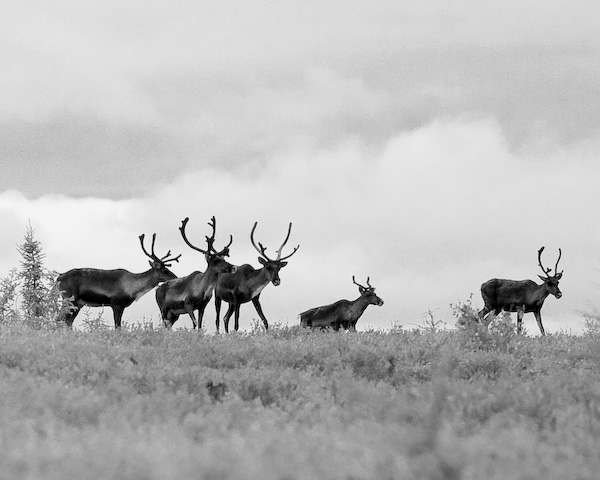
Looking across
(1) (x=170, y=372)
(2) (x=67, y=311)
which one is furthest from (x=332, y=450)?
(2) (x=67, y=311)

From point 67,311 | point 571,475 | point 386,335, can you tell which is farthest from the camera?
point 67,311

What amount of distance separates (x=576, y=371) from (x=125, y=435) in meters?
7.79

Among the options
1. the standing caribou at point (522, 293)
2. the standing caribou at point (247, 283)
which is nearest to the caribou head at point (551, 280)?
the standing caribou at point (522, 293)

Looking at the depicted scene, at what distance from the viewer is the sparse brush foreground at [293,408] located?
17.4 feet

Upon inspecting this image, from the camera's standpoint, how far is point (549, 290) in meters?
34.9

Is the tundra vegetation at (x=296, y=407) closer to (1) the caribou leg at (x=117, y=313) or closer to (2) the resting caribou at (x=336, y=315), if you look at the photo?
(1) the caribou leg at (x=117, y=313)

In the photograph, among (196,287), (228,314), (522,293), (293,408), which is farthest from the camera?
(522,293)

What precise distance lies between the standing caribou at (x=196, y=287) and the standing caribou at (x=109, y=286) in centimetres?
63

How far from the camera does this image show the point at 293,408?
8938mm

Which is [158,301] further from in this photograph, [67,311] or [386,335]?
[386,335]

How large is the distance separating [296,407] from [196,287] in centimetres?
1691

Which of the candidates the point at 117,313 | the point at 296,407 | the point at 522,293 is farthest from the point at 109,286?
the point at 296,407

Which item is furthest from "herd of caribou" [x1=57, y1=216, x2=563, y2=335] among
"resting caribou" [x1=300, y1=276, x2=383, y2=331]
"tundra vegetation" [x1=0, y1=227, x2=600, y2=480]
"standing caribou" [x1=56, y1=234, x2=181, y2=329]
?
"tundra vegetation" [x1=0, y1=227, x2=600, y2=480]

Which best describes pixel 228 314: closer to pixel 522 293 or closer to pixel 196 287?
pixel 196 287
